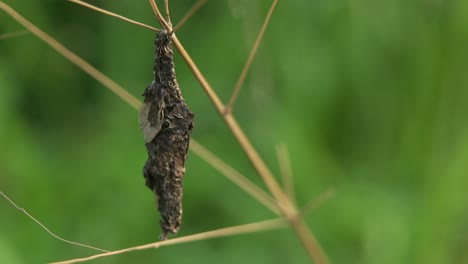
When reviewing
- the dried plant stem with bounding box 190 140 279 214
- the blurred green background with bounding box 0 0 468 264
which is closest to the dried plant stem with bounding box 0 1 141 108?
the dried plant stem with bounding box 190 140 279 214

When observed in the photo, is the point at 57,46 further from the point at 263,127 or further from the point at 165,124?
the point at 263,127

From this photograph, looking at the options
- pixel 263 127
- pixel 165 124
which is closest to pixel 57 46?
pixel 165 124

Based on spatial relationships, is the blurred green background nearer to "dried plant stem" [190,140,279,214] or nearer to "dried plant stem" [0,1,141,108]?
"dried plant stem" [190,140,279,214]

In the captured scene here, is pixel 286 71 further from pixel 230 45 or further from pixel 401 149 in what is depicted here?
pixel 401 149

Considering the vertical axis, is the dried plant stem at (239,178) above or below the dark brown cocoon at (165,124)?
above

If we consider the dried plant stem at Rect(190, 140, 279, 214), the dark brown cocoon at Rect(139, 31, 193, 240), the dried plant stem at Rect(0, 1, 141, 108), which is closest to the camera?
the dark brown cocoon at Rect(139, 31, 193, 240)

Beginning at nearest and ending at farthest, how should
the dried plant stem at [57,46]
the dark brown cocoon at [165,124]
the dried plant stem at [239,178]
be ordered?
the dark brown cocoon at [165,124] < the dried plant stem at [57,46] < the dried plant stem at [239,178]

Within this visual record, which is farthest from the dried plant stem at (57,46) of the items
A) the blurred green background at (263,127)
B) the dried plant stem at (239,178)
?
the blurred green background at (263,127)

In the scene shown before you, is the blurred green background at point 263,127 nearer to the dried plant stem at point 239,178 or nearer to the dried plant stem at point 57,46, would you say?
the dried plant stem at point 239,178
